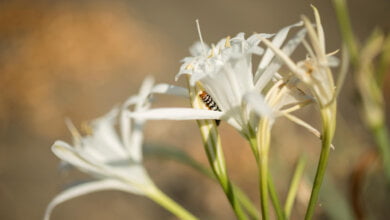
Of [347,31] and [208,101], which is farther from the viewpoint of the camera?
[347,31]

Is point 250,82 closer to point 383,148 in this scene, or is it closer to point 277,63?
point 277,63

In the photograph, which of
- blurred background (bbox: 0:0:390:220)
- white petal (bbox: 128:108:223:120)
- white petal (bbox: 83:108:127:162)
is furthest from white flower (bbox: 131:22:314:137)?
blurred background (bbox: 0:0:390:220)

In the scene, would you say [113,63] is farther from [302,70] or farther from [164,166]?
[302,70]

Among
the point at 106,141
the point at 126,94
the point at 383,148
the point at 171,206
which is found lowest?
the point at 383,148

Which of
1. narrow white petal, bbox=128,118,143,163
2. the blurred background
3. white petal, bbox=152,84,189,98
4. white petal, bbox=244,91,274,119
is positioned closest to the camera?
white petal, bbox=244,91,274,119

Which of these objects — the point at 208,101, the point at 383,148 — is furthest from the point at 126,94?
the point at 208,101

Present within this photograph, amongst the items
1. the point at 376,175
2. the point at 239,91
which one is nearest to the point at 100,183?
the point at 239,91

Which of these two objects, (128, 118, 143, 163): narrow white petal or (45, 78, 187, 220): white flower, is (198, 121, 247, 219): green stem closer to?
(45, 78, 187, 220): white flower
